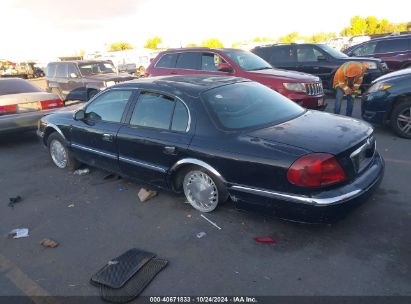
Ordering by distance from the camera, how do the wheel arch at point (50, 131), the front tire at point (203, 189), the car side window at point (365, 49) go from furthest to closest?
the car side window at point (365, 49), the wheel arch at point (50, 131), the front tire at point (203, 189)

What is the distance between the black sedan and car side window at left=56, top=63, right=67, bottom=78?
8313mm

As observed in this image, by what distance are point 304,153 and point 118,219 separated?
2276 mm

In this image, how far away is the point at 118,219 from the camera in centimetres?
414

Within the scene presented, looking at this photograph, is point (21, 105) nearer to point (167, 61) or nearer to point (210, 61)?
point (167, 61)

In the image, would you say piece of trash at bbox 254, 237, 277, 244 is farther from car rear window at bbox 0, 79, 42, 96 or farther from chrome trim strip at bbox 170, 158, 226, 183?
car rear window at bbox 0, 79, 42, 96

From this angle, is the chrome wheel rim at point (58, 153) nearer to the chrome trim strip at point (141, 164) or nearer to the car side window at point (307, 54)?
the chrome trim strip at point (141, 164)

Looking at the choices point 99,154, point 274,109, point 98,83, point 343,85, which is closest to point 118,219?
point 99,154

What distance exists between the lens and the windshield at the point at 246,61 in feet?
28.2

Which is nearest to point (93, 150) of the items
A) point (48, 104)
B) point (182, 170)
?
point (182, 170)

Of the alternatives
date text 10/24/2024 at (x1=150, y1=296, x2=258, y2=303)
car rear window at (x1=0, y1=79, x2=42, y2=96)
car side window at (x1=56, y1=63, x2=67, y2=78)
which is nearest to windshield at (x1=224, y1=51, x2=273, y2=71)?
car rear window at (x1=0, y1=79, x2=42, y2=96)

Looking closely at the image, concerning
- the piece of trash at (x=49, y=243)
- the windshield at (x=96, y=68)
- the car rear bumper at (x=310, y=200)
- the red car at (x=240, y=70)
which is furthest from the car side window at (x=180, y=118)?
the windshield at (x=96, y=68)

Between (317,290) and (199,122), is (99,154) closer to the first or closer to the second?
(199,122)

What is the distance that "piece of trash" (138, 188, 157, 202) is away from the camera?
4578 mm

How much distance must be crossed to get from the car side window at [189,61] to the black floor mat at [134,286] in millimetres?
6495
